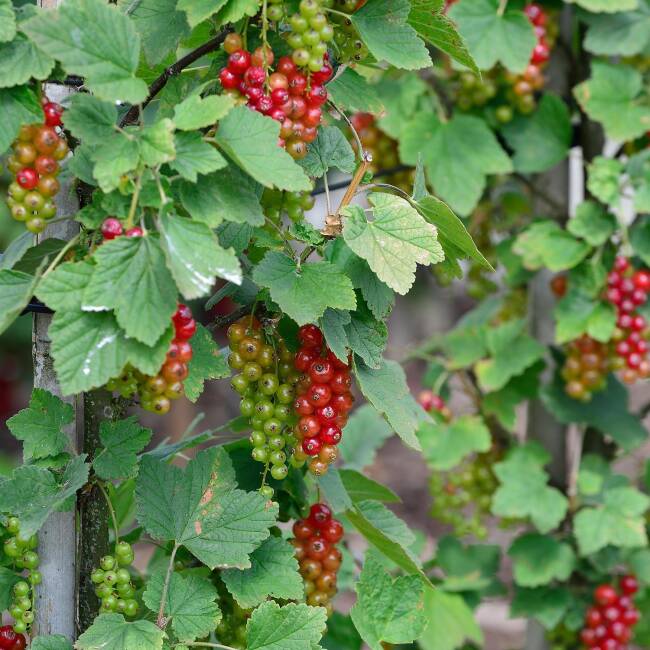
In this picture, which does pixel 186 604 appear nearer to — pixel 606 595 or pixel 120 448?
pixel 120 448

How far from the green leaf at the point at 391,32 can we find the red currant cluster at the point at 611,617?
1.44m

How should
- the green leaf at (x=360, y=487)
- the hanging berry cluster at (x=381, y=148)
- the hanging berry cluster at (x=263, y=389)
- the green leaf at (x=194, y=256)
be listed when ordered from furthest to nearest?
the hanging berry cluster at (x=381, y=148)
the green leaf at (x=360, y=487)
the hanging berry cluster at (x=263, y=389)
the green leaf at (x=194, y=256)

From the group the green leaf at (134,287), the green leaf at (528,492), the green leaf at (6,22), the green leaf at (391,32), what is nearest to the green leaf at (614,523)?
the green leaf at (528,492)

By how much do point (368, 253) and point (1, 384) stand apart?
3251 mm

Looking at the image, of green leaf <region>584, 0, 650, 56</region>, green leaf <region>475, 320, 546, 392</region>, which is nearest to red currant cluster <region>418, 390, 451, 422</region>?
green leaf <region>475, 320, 546, 392</region>

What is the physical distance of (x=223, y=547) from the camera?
36.6 inches

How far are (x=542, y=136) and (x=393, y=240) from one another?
3.98ft

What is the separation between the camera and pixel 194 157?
79 cm

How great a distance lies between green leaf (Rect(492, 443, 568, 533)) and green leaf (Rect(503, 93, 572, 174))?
2.00 ft

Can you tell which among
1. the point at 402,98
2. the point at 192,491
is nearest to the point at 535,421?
the point at 402,98

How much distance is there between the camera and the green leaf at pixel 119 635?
0.85 m

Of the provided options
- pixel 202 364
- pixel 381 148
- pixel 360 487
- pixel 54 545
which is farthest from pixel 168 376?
pixel 381 148

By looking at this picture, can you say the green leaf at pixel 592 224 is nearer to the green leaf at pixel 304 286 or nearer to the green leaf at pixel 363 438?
the green leaf at pixel 363 438

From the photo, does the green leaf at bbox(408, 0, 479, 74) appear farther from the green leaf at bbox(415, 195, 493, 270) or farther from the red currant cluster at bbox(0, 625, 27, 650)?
the red currant cluster at bbox(0, 625, 27, 650)
